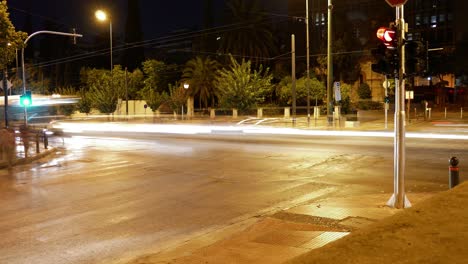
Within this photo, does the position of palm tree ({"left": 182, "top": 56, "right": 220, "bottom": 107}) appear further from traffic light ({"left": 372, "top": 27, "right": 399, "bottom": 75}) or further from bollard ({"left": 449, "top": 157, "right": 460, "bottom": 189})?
traffic light ({"left": 372, "top": 27, "right": 399, "bottom": 75})

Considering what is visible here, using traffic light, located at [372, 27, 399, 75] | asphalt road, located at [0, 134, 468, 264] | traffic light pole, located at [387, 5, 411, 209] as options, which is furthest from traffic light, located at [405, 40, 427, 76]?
asphalt road, located at [0, 134, 468, 264]

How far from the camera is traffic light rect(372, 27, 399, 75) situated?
30.5ft

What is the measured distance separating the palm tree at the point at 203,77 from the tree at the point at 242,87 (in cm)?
375

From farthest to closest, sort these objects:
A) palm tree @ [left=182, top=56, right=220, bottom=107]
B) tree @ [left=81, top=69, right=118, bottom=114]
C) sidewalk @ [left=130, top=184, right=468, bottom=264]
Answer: tree @ [left=81, top=69, right=118, bottom=114]
palm tree @ [left=182, top=56, right=220, bottom=107]
sidewalk @ [left=130, top=184, right=468, bottom=264]

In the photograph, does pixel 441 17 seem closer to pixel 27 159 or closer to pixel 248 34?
pixel 248 34

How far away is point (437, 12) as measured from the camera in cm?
7838

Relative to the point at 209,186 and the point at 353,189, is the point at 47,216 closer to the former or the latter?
the point at 209,186

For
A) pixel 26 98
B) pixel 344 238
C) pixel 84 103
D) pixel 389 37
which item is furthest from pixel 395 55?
pixel 84 103

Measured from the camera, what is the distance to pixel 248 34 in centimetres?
6047

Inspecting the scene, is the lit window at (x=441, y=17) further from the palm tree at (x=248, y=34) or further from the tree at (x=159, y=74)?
the tree at (x=159, y=74)

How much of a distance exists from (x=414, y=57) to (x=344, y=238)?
4.03m

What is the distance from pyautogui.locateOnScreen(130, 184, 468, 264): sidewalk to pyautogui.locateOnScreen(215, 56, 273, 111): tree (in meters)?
46.3

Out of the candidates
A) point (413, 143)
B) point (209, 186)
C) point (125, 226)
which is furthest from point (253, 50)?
point (125, 226)

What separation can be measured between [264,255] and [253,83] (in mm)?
50101
